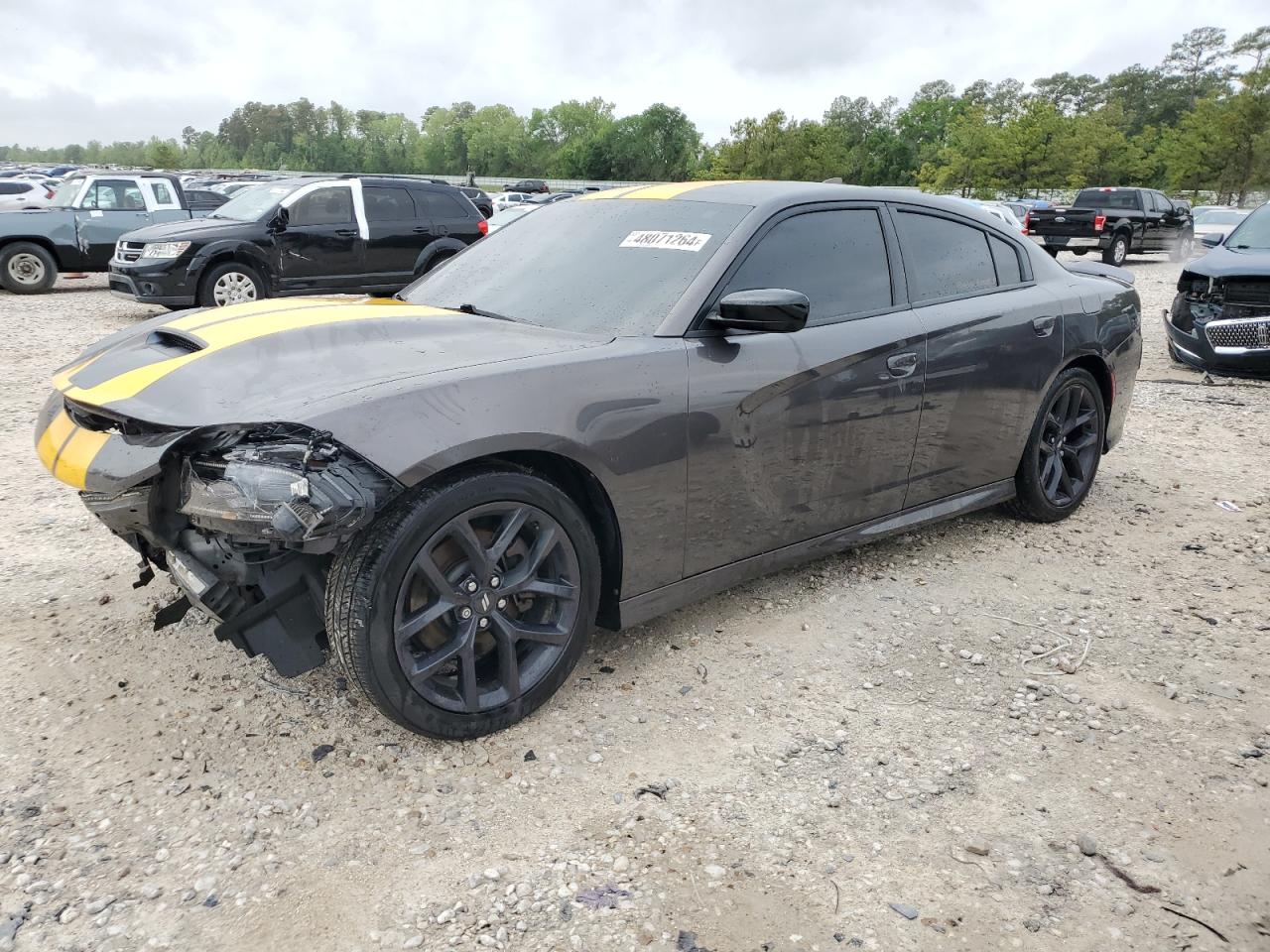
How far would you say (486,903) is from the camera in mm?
2271

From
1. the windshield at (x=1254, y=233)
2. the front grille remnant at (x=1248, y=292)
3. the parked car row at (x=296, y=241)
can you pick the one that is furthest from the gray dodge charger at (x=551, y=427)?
the parked car row at (x=296, y=241)

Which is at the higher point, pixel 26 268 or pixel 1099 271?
pixel 1099 271

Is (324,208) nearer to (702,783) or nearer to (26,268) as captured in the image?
(26,268)

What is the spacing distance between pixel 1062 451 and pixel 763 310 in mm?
2497

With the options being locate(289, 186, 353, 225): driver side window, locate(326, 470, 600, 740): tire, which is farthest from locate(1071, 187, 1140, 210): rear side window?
locate(326, 470, 600, 740): tire

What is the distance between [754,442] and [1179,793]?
5.30 ft

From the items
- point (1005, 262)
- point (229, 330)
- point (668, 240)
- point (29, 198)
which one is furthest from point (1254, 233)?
point (29, 198)

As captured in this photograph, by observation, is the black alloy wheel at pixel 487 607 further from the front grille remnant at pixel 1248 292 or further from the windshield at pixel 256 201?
the windshield at pixel 256 201

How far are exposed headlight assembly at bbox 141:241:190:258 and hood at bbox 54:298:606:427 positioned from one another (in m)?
8.43

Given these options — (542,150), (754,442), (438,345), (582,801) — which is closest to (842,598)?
(754,442)

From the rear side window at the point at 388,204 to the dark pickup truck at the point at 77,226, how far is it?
4.72m

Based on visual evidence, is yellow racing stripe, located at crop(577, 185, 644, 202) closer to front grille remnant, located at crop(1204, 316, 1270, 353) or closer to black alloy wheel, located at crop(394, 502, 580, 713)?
black alloy wheel, located at crop(394, 502, 580, 713)

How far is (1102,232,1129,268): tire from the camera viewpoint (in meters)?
22.2

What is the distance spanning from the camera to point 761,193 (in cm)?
371
